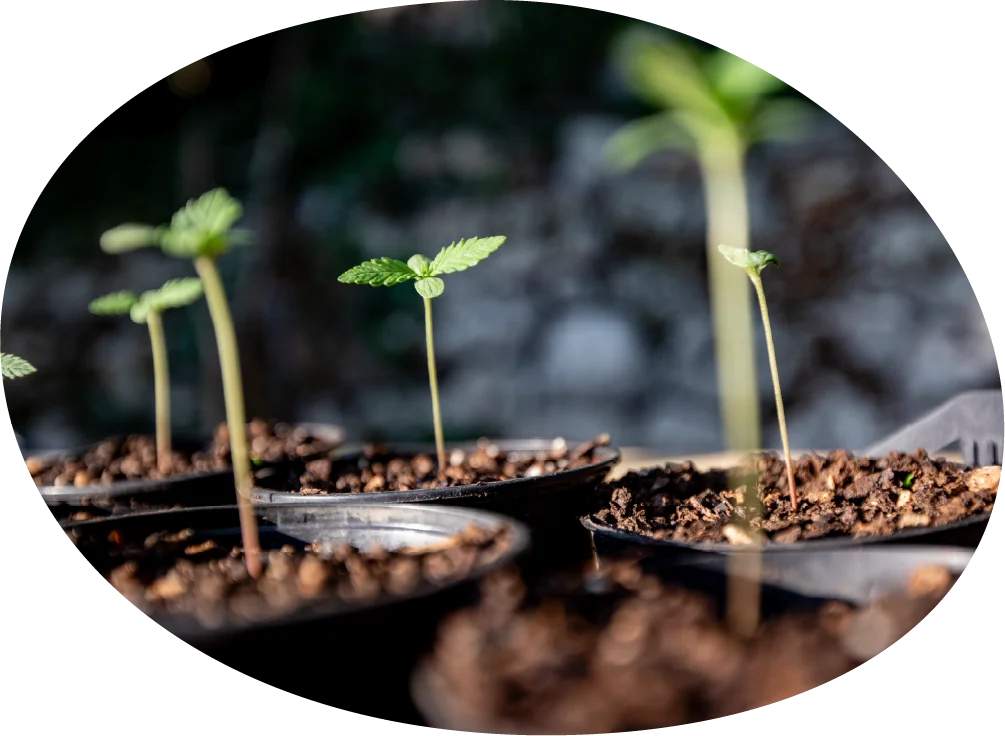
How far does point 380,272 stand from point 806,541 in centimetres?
54

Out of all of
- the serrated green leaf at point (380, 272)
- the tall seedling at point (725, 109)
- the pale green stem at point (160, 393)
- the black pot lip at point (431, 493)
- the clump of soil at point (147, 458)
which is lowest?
the black pot lip at point (431, 493)

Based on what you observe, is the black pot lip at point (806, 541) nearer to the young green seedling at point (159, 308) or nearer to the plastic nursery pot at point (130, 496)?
the plastic nursery pot at point (130, 496)

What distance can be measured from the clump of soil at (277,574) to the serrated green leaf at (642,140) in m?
0.45

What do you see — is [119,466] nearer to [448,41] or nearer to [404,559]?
[404,559]

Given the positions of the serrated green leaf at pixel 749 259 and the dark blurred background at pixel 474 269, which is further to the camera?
the dark blurred background at pixel 474 269

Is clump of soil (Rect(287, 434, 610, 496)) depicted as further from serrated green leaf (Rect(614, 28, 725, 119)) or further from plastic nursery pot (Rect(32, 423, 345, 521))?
serrated green leaf (Rect(614, 28, 725, 119))

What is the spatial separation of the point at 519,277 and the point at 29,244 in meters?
1.26

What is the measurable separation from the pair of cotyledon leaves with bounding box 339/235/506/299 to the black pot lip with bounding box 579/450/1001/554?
355 mm

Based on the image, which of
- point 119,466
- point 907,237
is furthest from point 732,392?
point 119,466

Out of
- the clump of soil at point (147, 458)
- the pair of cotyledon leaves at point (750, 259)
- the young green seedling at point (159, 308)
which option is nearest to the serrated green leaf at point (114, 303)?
the young green seedling at point (159, 308)

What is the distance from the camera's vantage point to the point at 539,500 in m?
0.94

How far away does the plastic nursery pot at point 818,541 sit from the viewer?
0.71m

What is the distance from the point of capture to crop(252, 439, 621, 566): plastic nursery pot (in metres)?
0.91

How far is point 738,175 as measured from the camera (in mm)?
854
